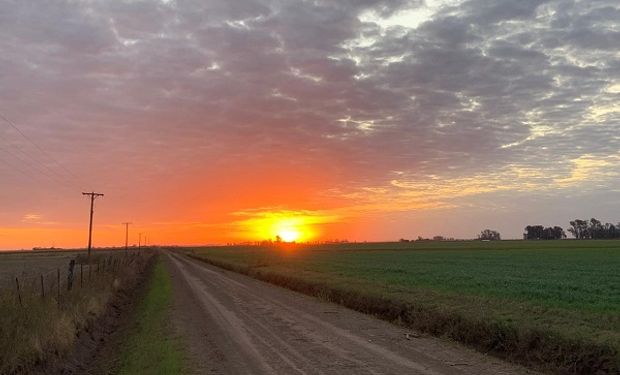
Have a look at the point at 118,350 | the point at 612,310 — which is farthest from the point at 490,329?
the point at 118,350

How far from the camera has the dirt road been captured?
10.8 m

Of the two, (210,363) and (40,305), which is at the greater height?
(40,305)

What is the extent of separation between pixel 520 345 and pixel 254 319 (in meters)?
9.25

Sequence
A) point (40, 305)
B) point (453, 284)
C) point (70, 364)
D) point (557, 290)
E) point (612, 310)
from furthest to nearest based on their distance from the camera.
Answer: point (453, 284)
point (557, 290)
point (612, 310)
point (40, 305)
point (70, 364)

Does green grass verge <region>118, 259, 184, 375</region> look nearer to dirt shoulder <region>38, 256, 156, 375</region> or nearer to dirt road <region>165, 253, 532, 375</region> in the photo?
dirt shoulder <region>38, 256, 156, 375</region>

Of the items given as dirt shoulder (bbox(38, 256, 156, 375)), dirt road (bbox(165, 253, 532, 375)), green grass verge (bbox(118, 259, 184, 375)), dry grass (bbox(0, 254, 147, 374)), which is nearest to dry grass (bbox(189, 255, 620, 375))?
dirt road (bbox(165, 253, 532, 375))

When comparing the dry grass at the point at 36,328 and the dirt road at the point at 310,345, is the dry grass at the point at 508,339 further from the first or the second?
the dry grass at the point at 36,328

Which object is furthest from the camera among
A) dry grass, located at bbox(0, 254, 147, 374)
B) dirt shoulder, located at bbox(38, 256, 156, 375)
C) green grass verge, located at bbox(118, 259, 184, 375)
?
dirt shoulder, located at bbox(38, 256, 156, 375)

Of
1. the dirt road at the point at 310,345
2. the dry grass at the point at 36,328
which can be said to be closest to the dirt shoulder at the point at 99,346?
the dry grass at the point at 36,328

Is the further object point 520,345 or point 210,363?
point 520,345

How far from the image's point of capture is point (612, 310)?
57.7 feet

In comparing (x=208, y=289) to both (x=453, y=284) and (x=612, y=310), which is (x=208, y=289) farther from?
(x=612, y=310)

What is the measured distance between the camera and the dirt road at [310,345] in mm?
10750

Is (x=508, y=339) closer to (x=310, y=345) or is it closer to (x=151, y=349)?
(x=310, y=345)
